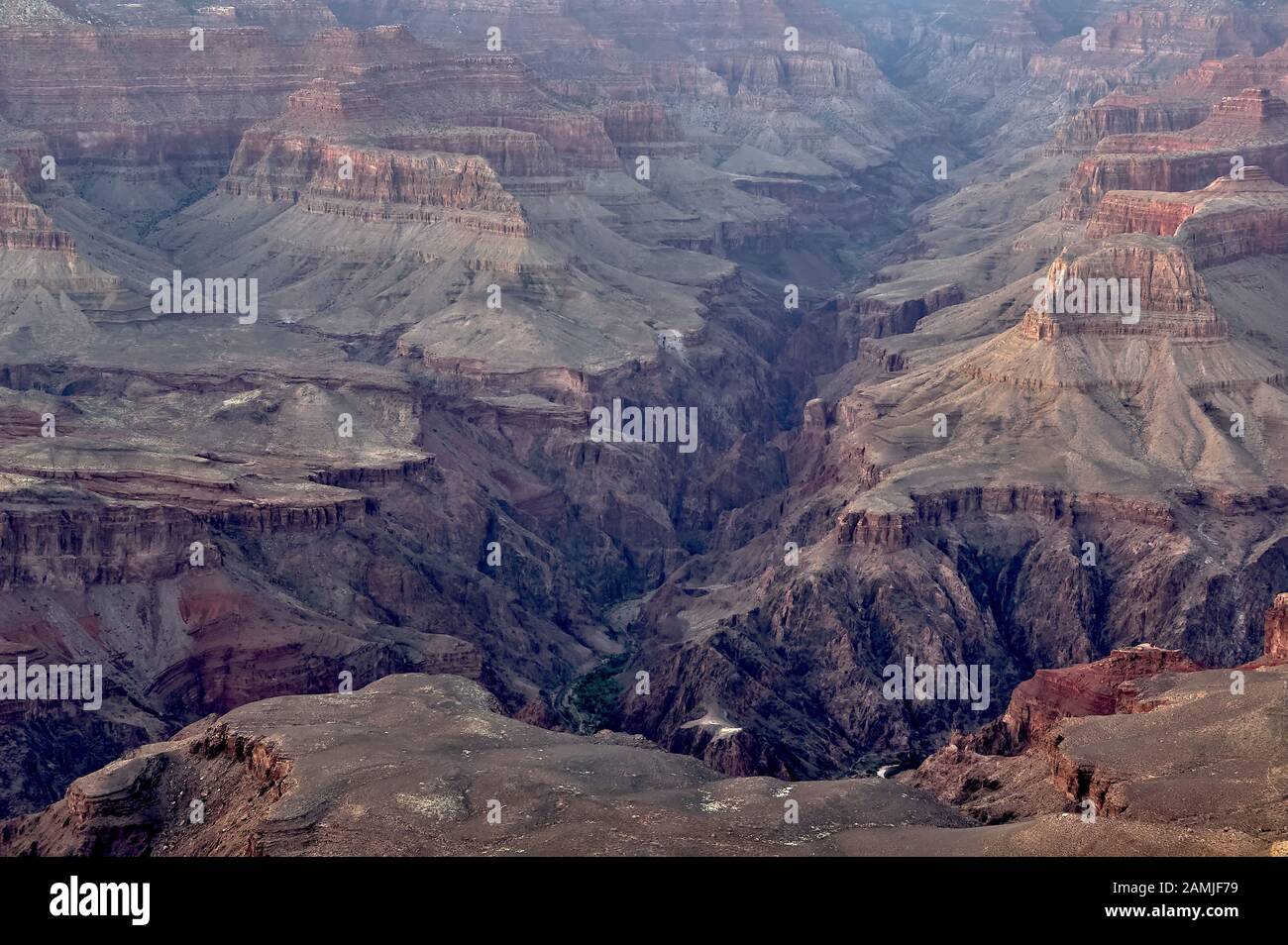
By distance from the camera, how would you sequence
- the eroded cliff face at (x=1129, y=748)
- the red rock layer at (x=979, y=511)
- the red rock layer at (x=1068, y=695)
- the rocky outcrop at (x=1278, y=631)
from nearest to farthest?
the eroded cliff face at (x=1129, y=748) < the red rock layer at (x=1068, y=695) < the rocky outcrop at (x=1278, y=631) < the red rock layer at (x=979, y=511)

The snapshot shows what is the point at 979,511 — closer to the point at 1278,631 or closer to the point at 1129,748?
the point at 1278,631

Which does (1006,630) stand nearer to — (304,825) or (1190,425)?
(1190,425)

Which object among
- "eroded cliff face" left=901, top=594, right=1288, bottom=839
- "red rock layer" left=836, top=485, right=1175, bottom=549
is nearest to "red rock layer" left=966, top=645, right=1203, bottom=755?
"eroded cliff face" left=901, top=594, right=1288, bottom=839

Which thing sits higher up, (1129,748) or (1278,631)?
(1278,631)

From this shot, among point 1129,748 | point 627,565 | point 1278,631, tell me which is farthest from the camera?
point 627,565

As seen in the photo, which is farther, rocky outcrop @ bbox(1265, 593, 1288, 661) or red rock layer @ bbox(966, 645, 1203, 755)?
rocky outcrop @ bbox(1265, 593, 1288, 661)

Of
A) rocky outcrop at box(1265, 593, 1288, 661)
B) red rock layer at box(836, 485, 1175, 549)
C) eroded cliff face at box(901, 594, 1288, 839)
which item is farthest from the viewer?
red rock layer at box(836, 485, 1175, 549)

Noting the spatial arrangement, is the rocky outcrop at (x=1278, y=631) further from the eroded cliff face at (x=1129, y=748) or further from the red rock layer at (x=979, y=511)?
the red rock layer at (x=979, y=511)

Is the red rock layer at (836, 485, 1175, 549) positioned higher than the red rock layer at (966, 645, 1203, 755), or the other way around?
the red rock layer at (836, 485, 1175, 549)

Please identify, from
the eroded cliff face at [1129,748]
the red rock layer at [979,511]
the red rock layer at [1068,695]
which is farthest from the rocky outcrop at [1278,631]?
the red rock layer at [979,511]

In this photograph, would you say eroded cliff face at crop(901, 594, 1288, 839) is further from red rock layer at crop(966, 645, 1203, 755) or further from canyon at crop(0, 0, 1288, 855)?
canyon at crop(0, 0, 1288, 855)

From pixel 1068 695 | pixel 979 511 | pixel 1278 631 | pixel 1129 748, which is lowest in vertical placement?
pixel 1129 748

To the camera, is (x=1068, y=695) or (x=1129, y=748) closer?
(x=1129, y=748)

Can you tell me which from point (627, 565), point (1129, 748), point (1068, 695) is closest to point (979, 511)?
point (627, 565)
